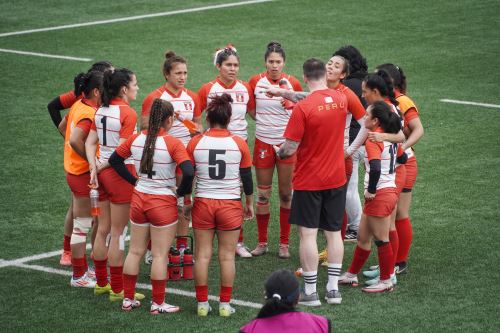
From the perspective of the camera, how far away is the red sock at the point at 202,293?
8.98m

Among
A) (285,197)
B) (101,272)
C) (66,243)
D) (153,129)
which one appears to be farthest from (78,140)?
(285,197)

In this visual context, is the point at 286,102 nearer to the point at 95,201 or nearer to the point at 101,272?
the point at 95,201

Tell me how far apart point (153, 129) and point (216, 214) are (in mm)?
1006

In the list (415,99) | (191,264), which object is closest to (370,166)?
(191,264)

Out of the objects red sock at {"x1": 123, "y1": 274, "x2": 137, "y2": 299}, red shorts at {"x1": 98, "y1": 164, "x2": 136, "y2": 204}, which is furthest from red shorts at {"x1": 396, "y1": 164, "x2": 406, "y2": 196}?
red sock at {"x1": 123, "y1": 274, "x2": 137, "y2": 299}

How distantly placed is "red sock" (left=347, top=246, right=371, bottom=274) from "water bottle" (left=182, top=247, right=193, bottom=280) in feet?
5.66

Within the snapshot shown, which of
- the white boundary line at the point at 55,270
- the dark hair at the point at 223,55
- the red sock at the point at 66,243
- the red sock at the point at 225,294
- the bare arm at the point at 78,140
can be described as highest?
the dark hair at the point at 223,55

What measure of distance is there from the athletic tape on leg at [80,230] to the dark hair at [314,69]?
2.84 m

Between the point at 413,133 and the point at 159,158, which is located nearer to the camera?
the point at 159,158

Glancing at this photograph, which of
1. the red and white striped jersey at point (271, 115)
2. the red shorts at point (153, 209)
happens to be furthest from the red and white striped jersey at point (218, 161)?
the red and white striped jersey at point (271, 115)

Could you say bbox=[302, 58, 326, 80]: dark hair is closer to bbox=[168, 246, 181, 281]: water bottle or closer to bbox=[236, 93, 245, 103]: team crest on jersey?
bbox=[236, 93, 245, 103]: team crest on jersey

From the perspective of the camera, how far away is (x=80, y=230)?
32.3 ft

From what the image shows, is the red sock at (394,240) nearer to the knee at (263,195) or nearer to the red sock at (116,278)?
the knee at (263,195)

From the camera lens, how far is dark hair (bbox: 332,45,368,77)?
10938 mm
